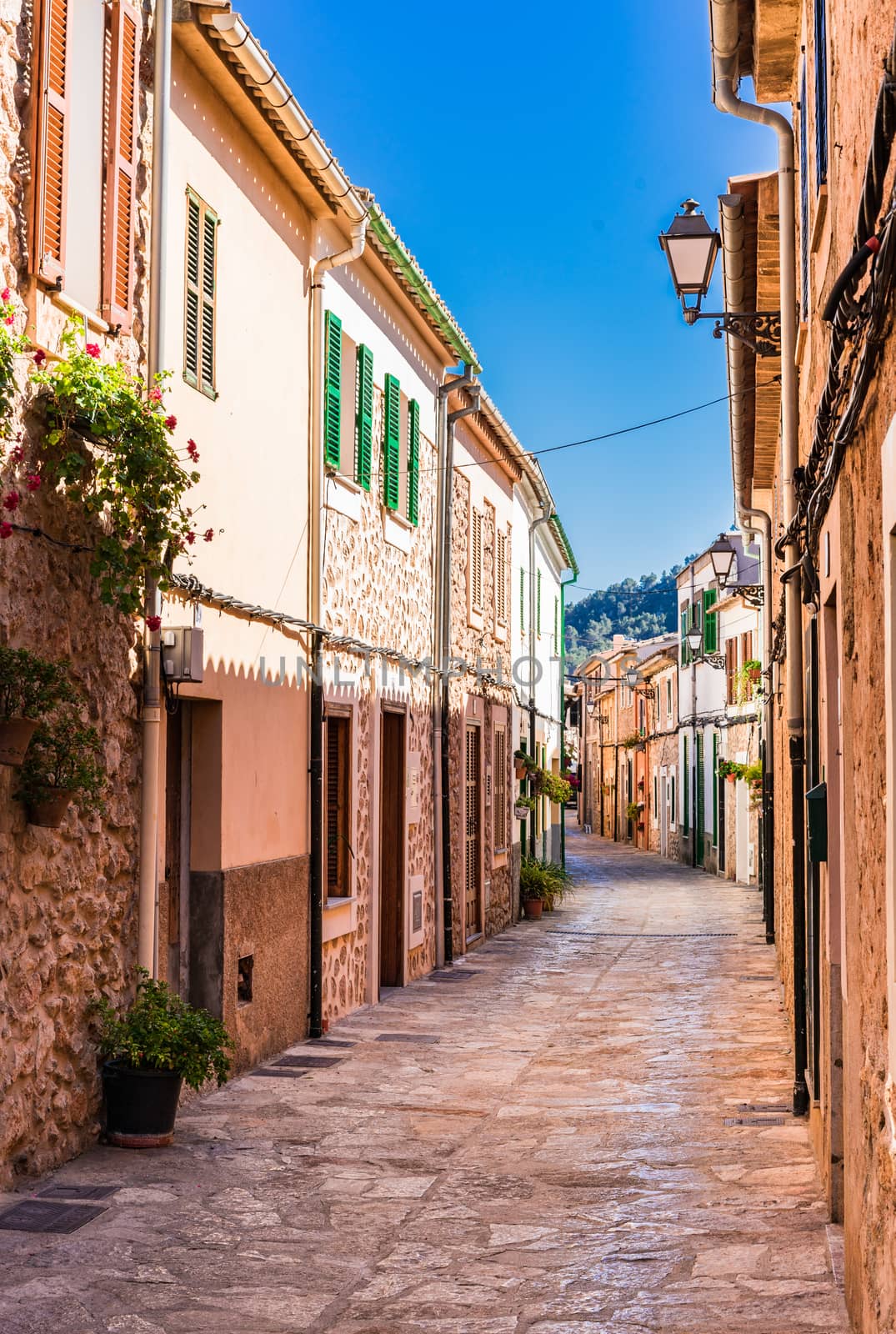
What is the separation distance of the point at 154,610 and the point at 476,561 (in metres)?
10.8

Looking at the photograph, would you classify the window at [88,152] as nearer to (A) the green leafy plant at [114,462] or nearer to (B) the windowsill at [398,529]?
(A) the green leafy plant at [114,462]

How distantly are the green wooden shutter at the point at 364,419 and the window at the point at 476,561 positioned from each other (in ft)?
17.4

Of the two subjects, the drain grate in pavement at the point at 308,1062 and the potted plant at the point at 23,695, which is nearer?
the potted plant at the point at 23,695

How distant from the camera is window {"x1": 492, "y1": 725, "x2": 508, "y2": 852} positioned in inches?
789

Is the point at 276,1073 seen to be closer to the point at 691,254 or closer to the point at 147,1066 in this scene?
the point at 147,1066

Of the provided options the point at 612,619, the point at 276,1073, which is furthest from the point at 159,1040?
the point at 612,619

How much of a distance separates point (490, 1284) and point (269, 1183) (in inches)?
64.8

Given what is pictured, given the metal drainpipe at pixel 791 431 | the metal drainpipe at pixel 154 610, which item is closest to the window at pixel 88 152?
the metal drainpipe at pixel 154 610

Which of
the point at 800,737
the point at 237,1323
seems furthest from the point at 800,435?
the point at 237,1323

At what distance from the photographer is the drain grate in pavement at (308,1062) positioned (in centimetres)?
970

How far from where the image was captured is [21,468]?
21.0 feet

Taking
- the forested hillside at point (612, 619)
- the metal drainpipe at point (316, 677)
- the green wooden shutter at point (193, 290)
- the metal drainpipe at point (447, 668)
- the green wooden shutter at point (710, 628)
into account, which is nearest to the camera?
the green wooden shutter at point (193, 290)

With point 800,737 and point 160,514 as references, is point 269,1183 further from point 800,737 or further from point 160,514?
point 800,737

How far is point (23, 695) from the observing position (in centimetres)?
613
